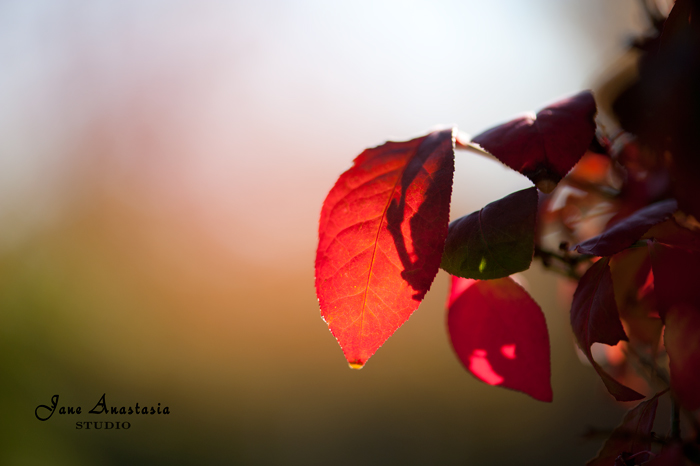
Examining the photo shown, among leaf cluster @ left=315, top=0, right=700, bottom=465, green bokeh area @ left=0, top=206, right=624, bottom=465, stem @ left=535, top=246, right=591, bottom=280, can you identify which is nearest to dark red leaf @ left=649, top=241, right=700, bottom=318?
leaf cluster @ left=315, top=0, right=700, bottom=465

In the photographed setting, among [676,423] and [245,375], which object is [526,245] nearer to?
[676,423]

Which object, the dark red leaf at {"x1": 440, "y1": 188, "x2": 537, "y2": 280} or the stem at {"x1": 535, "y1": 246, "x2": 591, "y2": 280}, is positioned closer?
the dark red leaf at {"x1": 440, "y1": 188, "x2": 537, "y2": 280}

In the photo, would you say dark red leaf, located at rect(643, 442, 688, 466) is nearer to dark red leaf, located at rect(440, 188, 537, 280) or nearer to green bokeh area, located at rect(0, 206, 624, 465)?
dark red leaf, located at rect(440, 188, 537, 280)

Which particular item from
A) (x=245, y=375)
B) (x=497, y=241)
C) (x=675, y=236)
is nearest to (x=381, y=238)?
(x=497, y=241)

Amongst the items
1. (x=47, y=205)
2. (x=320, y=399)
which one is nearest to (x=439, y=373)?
(x=320, y=399)

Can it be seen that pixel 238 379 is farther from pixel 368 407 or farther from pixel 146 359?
pixel 368 407

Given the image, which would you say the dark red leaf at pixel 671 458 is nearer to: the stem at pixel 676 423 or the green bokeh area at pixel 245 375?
the stem at pixel 676 423
